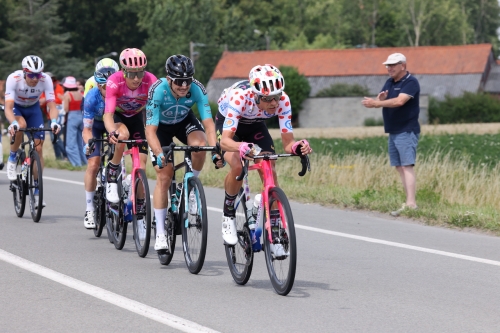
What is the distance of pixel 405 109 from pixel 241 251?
222 inches

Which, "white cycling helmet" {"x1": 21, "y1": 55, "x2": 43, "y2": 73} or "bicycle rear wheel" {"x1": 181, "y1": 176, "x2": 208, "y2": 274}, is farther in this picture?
"white cycling helmet" {"x1": 21, "y1": 55, "x2": 43, "y2": 73}

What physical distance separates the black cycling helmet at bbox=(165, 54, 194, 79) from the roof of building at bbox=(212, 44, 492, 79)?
82.1 meters

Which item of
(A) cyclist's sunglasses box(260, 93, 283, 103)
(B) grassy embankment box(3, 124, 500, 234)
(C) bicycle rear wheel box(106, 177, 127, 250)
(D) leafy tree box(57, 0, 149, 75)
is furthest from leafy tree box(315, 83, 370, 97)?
(A) cyclist's sunglasses box(260, 93, 283, 103)

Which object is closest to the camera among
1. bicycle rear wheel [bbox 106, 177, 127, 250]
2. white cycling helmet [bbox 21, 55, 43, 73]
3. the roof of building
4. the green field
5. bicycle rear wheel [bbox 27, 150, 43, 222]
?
bicycle rear wheel [bbox 106, 177, 127, 250]

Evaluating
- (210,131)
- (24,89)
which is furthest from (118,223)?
(24,89)

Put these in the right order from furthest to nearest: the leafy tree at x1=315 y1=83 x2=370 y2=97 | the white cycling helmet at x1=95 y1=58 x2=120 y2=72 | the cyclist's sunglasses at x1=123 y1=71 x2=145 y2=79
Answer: the leafy tree at x1=315 y1=83 x2=370 y2=97
the white cycling helmet at x1=95 y1=58 x2=120 y2=72
the cyclist's sunglasses at x1=123 y1=71 x2=145 y2=79

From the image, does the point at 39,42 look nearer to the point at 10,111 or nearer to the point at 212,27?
the point at 212,27

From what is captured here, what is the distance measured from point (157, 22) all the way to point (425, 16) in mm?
31158

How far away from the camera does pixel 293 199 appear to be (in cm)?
1494

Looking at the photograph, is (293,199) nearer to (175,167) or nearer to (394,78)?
(394,78)

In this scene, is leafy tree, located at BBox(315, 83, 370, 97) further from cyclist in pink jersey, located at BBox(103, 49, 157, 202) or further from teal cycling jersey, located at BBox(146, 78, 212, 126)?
teal cycling jersey, located at BBox(146, 78, 212, 126)

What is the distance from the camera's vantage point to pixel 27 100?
1330cm

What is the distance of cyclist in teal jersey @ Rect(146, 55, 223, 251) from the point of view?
28.3 ft

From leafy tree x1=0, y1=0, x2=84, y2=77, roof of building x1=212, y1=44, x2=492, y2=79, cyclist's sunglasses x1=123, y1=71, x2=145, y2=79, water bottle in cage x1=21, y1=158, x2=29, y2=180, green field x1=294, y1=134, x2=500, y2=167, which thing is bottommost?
green field x1=294, y1=134, x2=500, y2=167
